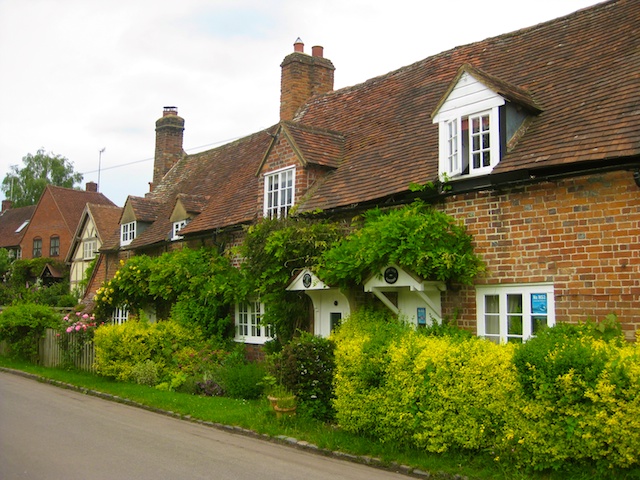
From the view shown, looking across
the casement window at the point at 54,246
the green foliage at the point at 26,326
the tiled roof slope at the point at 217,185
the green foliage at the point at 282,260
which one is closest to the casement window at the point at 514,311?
the green foliage at the point at 282,260

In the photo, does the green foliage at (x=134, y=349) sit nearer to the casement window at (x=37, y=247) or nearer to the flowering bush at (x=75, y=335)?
the flowering bush at (x=75, y=335)

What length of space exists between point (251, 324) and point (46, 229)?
38.7 metres

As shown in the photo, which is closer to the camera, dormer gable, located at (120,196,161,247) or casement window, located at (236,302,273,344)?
casement window, located at (236,302,273,344)

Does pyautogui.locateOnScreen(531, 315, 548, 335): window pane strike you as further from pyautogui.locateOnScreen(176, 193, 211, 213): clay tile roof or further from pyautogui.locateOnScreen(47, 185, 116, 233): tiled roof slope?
pyautogui.locateOnScreen(47, 185, 116, 233): tiled roof slope

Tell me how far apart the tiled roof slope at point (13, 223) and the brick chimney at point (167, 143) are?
30.2 meters

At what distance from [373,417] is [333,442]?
2.45ft

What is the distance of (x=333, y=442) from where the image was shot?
962 centimetres

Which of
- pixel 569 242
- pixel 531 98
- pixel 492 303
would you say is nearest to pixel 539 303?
pixel 492 303

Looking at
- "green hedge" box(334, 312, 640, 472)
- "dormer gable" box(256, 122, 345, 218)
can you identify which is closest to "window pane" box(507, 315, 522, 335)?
"green hedge" box(334, 312, 640, 472)

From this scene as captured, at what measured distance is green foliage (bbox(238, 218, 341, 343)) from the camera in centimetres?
1404

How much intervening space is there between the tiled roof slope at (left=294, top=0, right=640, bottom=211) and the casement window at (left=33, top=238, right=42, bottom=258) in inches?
1537

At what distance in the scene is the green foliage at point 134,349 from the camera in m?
16.8

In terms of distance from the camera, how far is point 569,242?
10.2 meters

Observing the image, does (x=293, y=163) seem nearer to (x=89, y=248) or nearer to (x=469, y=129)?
(x=469, y=129)
